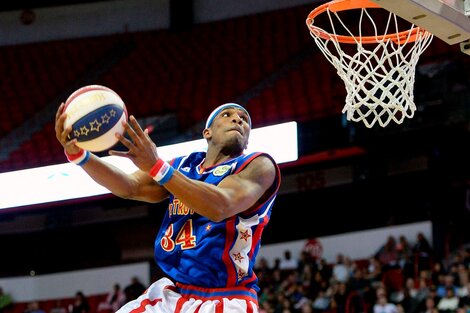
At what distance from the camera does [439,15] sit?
14.7 feet

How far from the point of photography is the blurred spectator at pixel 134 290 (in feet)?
47.6

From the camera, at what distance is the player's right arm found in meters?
4.12

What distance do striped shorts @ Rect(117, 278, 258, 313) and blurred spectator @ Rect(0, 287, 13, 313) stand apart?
1227 centimetres

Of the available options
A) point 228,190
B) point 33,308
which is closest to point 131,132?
point 228,190

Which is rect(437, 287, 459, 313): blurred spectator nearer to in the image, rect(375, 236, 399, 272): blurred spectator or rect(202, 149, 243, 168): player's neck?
rect(375, 236, 399, 272): blurred spectator

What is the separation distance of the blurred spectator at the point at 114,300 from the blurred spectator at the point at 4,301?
1828 millimetres

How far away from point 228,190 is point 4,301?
12874mm

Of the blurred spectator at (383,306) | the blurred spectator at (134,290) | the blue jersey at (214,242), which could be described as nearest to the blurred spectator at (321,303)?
the blurred spectator at (383,306)

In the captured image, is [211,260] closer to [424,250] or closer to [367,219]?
[424,250]

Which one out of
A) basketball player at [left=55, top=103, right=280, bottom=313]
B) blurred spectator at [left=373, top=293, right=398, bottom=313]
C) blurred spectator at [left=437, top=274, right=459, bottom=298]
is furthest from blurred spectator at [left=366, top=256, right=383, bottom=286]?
basketball player at [left=55, top=103, right=280, bottom=313]

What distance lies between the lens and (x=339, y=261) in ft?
44.1

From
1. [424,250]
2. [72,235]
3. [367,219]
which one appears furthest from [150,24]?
[424,250]

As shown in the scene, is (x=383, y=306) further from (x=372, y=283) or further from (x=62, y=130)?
(x=62, y=130)

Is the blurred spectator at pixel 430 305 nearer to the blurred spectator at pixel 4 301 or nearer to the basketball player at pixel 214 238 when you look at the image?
the basketball player at pixel 214 238
